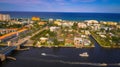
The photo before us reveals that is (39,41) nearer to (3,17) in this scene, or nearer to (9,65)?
(9,65)

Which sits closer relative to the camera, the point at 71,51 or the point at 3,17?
the point at 71,51

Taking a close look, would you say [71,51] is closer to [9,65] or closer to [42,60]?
[42,60]

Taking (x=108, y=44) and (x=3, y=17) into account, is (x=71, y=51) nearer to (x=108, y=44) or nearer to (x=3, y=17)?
(x=108, y=44)

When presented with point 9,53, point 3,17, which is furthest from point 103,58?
point 3,17

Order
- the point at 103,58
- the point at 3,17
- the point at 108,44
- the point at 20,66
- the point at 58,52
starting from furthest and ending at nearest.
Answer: the point at 3,17 → the point at 108,44 → the point at 58,52 → the point at 103,58 → the point at 20,66

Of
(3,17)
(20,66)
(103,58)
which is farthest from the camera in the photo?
(3,17)

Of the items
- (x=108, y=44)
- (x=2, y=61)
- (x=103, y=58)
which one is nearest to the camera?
(x=2, y=61)

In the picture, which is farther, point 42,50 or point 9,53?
point 42,50

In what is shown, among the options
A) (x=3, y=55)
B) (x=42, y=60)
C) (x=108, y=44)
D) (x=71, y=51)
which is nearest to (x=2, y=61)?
(x=3, y=55)
